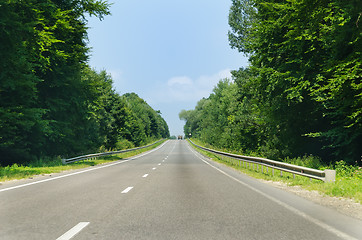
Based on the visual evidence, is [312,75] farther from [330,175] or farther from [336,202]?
[336,202]

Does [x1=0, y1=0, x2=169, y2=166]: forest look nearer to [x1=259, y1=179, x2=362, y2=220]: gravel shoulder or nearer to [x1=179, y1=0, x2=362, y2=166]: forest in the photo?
[x1=179, y1=0, x2=362, y2=166]: forest

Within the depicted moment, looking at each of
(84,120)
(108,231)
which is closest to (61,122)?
(84,120)

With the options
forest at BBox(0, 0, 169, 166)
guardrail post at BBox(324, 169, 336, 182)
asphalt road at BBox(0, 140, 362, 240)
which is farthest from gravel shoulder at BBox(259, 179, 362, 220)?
forest at BBox(0, 0, 169, 166)

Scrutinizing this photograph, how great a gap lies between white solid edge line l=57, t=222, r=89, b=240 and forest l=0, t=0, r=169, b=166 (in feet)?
44.6

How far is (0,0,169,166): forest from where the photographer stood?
57.1 ft

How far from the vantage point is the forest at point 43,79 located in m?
17.4

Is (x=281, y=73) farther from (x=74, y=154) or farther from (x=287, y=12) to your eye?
(x=74, y=154)

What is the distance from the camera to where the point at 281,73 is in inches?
701

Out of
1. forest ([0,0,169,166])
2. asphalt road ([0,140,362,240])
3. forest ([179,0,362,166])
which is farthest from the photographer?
forest ([0,0,169,166])

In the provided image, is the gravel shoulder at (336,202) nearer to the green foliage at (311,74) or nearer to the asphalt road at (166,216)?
the asphalt road at (166,216)

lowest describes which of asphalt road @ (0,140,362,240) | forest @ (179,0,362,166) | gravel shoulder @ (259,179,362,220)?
gravel shoulder @ (259,179,362,220)

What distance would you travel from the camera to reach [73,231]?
501cm

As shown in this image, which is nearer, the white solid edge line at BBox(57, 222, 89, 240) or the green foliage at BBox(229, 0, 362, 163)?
the white solid edge line at BBox(57, 222, 89, 240)

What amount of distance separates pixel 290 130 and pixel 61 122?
53.7ft
